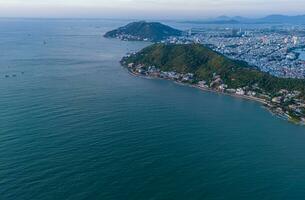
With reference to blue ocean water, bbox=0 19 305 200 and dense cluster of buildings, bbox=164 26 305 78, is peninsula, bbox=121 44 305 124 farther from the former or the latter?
dense cluster of buildings, bbox=164 26 305 78

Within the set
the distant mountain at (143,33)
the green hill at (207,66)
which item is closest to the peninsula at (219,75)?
the green hill at (207,66)

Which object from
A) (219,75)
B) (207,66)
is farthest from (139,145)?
(207,66)

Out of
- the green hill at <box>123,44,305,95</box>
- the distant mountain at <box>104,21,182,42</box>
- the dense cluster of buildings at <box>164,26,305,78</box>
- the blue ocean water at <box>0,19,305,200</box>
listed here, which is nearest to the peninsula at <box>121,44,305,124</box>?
the green hill at <box>123,44,305,95</box>

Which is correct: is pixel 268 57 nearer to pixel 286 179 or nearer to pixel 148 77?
pixel 148 77

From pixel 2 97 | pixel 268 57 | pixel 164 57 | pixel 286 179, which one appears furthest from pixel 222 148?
pixel 268 57

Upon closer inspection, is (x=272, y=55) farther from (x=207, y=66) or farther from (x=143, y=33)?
(x=143, y=33)

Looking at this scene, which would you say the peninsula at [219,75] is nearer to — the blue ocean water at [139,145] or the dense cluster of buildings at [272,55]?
the blue ocean water at [139,145]
